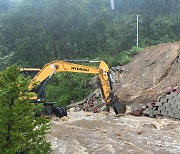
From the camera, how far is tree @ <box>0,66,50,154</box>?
466 cm

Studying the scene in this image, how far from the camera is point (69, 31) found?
30.3 m

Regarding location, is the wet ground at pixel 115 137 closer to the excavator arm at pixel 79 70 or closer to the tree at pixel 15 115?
the excavator arm at pixel 79 70

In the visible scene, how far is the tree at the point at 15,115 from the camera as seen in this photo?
466 cm

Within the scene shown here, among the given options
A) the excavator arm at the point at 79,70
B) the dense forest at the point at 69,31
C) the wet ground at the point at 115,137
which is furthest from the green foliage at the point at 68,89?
the wet ground at the point at 115,137

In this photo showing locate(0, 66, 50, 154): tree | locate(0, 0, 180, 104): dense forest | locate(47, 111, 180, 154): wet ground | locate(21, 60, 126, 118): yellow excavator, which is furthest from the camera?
locate(0, 0, 180, 104): dense forest

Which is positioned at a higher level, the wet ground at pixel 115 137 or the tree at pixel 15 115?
the tree at pixel 15 115

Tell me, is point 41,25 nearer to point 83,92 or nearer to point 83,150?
point 83,92

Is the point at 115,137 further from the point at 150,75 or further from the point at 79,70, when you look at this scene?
the point at 150,75

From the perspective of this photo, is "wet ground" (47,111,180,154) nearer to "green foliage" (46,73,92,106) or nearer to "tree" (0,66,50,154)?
"tree" (0,66,50,154)

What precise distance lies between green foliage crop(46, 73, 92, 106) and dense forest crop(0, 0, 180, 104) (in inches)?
207

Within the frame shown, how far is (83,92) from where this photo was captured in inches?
840

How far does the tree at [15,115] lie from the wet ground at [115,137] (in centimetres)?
287

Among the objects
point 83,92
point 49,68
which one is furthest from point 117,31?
point 49,68

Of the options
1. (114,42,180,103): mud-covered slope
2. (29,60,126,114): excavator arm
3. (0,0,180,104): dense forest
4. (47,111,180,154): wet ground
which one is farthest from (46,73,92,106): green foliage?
(47,111,180,154): wet ground
